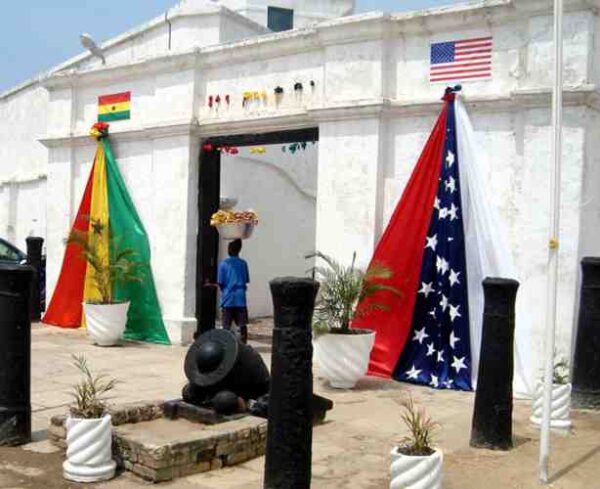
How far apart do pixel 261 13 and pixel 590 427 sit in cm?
1602

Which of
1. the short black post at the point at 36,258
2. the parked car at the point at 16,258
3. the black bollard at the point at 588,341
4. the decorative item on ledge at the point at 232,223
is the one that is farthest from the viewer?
the parked car at the point at 16,258

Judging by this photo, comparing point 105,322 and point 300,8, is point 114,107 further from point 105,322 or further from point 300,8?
point 300,8

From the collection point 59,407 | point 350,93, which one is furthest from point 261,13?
point 59,407

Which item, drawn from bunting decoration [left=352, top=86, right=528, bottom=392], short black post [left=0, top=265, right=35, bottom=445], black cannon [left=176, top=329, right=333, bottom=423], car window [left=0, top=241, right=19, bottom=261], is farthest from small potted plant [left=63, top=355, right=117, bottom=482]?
car window [left=0, top=241, right=19, bottom=261]

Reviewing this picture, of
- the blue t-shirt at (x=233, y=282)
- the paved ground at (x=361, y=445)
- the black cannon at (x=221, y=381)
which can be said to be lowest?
the paved ground at (x=361, y=445)

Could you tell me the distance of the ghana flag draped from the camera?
37.2 feet

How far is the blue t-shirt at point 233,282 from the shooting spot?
10.1 m

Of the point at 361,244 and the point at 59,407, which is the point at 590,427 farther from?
the point at 59,407

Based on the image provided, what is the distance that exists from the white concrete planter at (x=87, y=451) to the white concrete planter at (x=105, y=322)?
17.9 ft

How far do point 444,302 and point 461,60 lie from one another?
2.60 metres

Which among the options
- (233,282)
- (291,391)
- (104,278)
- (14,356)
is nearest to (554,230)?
(291,391)

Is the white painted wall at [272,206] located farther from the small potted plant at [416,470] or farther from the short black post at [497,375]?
the small potted plant at [416,470]

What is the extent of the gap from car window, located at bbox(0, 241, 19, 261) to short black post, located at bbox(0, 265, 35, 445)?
9.11m

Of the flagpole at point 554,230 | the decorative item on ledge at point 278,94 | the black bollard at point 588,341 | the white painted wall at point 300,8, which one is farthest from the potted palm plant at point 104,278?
the white painted wall at point 300,8
